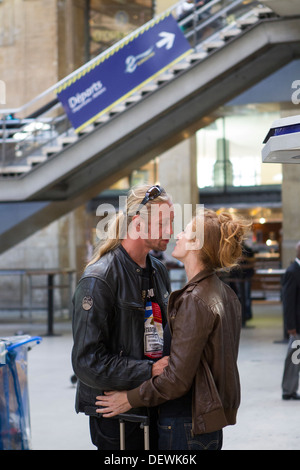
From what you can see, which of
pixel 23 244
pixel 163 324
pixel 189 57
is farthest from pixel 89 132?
pixel 163 324

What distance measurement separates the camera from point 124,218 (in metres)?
2.86

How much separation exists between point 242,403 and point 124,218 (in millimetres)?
4633

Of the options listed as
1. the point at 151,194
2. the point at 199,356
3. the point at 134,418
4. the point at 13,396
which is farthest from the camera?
the point at 13,396

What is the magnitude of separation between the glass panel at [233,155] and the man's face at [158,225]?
701 inches

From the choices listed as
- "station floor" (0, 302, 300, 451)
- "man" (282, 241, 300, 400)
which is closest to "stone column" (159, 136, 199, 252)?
"station floor" (0, 302, 300, 451)

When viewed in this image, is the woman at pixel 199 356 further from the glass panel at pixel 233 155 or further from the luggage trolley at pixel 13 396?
the glass panel at pixel 233 155

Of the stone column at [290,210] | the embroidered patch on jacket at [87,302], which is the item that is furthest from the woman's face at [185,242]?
the stone column at [290,210]

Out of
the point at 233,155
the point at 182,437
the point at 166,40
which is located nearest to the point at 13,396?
the point at 182,437

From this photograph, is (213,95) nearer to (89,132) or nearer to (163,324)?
(89,132)

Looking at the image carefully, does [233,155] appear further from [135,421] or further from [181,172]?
[135,421]

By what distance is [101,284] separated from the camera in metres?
2.68

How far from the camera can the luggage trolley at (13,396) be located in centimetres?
408

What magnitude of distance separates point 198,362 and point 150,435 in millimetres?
436

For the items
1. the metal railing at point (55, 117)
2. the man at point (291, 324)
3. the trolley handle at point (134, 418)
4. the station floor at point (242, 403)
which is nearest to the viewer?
the trolley handle at point (134, 418)
